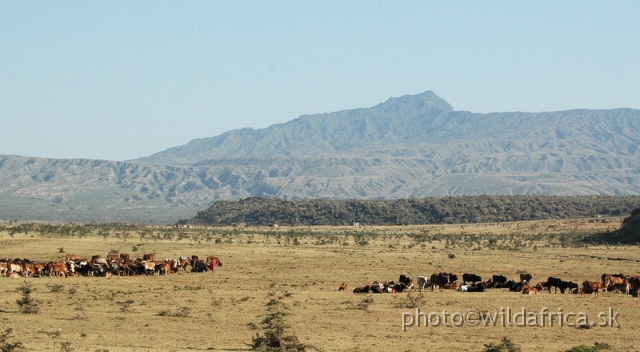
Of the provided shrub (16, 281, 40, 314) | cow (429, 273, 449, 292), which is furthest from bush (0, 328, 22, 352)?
cow (429, 273, 449, 292)

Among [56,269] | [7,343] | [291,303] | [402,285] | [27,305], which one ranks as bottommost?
[7,343]

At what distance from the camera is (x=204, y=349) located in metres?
23.0

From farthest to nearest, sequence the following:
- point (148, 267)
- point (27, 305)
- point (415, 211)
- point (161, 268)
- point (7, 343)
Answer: point (415, 211), point (161, 268), point (148, 267), point (27, 305), point (7, 343)

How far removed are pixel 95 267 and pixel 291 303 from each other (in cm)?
1269

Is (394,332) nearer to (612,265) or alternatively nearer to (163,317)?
(163,317)

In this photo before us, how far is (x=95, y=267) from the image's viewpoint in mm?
39531

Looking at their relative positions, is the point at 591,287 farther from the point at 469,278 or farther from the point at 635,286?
the point at 469,278

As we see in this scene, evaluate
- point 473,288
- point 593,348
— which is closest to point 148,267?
point 473,288

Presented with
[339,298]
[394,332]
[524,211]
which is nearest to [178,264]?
[339,298]

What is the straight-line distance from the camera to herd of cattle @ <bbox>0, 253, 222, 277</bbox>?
38.2 m

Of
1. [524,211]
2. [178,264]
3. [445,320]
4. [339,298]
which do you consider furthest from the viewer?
[524,211]

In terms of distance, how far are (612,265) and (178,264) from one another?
79.2 feet

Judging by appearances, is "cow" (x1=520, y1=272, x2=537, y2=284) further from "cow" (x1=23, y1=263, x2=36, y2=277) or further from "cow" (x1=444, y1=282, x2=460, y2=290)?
"cow" (x1=23, y1=263, x2=36, y2=277)

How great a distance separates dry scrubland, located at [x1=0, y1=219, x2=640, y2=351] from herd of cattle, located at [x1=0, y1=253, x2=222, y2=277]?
1102 mm
